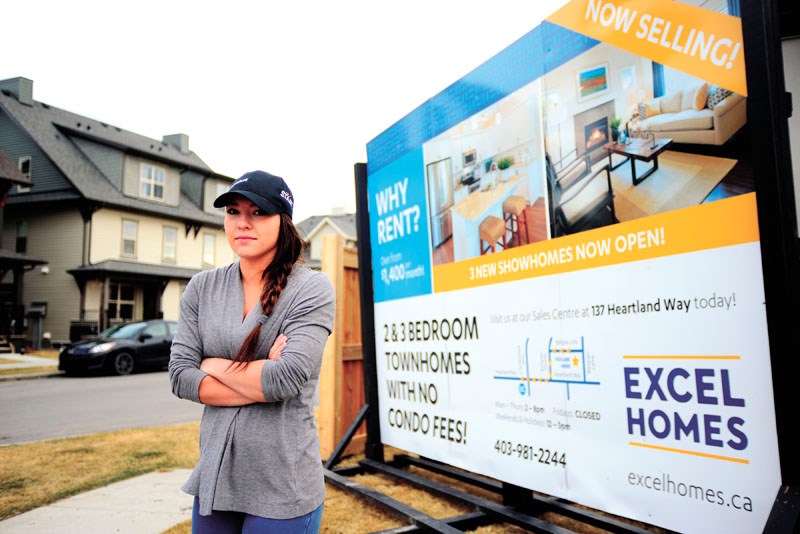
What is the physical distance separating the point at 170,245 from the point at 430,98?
89.1ft

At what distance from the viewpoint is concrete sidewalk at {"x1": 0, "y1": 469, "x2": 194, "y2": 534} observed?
3.70 metres

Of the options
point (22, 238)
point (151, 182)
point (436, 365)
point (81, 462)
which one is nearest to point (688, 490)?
point (436, 365)

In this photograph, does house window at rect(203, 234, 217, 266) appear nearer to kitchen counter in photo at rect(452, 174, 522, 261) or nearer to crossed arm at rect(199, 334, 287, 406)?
kitchen counter in photo at rect(452, 174, 522, 261)

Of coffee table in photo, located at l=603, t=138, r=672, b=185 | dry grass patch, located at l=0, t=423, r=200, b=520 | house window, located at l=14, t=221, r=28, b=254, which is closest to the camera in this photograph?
coffee table in photo, located at l=603, t=138, r=672, b=185

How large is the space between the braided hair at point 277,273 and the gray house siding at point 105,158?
2758cm

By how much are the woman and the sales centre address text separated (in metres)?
1.74

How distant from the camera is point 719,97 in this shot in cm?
231

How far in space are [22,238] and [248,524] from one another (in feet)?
96.0

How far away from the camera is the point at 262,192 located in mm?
1913

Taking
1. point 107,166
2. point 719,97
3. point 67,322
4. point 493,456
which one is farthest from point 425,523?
point 107,166

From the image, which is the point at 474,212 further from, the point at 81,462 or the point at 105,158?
the point at 105,158

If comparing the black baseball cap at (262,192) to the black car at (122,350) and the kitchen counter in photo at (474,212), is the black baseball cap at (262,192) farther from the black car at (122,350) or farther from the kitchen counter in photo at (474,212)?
the black car at (122,350)

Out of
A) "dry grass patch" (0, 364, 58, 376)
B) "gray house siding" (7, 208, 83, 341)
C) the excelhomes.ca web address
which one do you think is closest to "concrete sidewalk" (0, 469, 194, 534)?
the excelhomes.ca web address

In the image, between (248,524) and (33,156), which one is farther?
(33,156)
